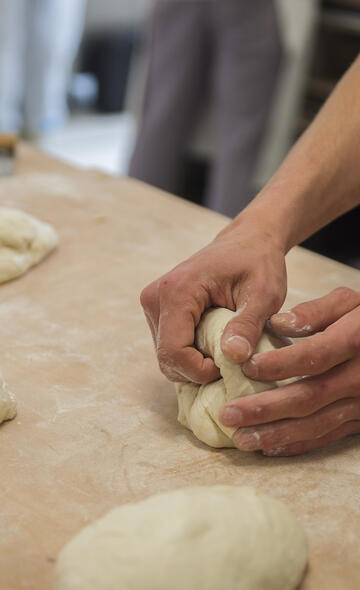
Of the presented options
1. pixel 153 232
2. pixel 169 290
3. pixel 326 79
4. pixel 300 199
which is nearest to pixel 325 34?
pixel 326 79

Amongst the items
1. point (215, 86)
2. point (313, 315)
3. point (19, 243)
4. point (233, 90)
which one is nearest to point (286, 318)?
point (313, 315)

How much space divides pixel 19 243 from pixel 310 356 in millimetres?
988

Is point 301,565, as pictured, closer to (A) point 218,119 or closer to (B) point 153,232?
(B) point 153,232

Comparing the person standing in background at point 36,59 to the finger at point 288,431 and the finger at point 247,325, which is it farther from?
the finger at point 288,431

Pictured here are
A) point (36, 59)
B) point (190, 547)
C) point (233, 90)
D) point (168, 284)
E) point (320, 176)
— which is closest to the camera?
point (190, 547)

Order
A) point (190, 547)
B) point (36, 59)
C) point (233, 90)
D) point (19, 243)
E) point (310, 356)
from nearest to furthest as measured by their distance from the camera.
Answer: point (190, 547) → point (310, 356) → point (19, 243) → point (233, 90) → point (36, 59)

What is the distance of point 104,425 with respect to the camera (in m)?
1.35

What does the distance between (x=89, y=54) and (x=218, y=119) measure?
3.35 metres

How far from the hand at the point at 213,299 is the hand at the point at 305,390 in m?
0.05

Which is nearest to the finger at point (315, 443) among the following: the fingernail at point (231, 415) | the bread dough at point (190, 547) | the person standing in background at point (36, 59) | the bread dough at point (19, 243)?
the fingernail at point (231, 415)

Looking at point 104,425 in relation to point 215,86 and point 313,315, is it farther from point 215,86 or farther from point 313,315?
point 215,86

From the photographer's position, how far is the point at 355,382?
4.05 ft

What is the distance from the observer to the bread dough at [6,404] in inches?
51.3

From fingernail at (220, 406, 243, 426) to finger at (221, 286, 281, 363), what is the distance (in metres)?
0.09
